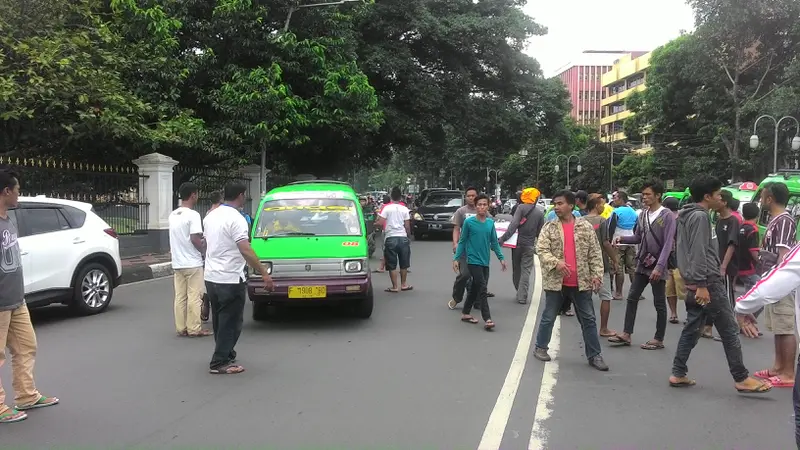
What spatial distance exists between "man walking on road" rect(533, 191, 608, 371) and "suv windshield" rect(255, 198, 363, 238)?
307 centimetres

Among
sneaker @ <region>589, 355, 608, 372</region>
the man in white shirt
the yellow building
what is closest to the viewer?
the man in white shirt

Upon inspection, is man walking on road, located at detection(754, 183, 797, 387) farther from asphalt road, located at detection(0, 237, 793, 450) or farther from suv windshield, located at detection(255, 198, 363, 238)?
suv windshield, located at detection(255, 198, 363, 238)

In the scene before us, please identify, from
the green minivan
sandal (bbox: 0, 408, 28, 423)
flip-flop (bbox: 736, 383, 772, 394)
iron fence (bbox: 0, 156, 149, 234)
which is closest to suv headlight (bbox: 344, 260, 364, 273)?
the green minivan

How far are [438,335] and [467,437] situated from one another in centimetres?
307

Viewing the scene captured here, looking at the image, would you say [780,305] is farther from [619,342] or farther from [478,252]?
[478,252]

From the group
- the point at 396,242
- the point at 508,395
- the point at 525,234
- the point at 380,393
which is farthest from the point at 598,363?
the point at 396,242

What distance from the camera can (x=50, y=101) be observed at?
42.6ft

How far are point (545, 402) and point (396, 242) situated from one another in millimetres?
5838

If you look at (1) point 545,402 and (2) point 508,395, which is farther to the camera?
(2) point 508,395

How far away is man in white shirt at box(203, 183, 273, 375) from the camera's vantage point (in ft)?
18.0

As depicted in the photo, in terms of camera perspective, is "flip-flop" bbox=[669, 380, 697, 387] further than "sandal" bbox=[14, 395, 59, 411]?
Yes

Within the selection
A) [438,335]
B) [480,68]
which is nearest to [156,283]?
[438,335]

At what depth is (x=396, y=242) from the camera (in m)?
10.5

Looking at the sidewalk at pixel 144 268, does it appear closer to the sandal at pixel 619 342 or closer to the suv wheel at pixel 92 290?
the suv wheel at pixel 92 290
